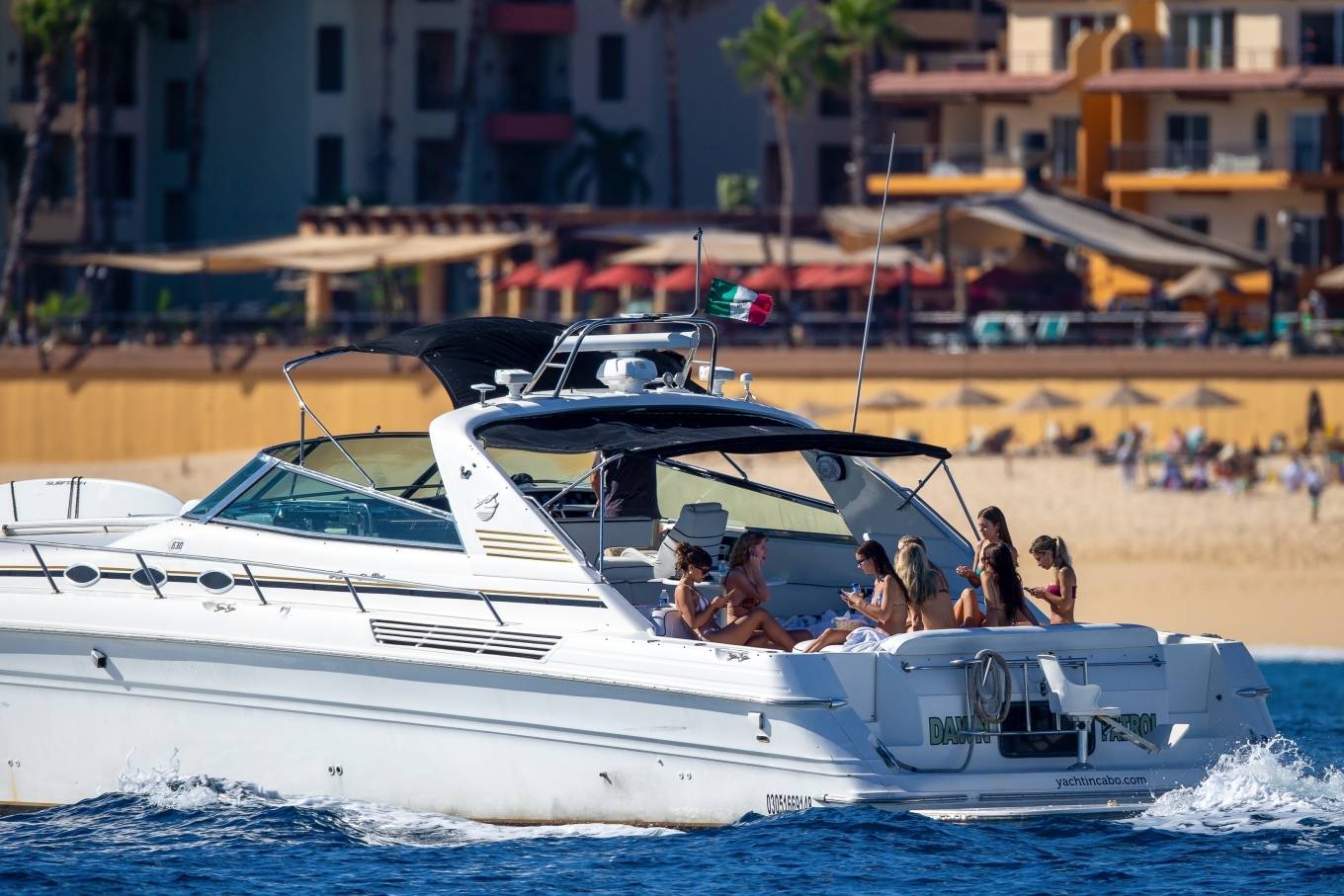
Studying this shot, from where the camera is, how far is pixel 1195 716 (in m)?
11.2

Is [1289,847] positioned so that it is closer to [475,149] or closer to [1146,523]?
[1146,523]

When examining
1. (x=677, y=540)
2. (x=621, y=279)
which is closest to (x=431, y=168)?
(x=621, y=279)

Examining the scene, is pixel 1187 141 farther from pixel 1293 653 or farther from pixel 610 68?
pixel 1293 653

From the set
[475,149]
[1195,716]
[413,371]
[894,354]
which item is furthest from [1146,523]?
[475,149]

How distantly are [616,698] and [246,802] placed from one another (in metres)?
2.26

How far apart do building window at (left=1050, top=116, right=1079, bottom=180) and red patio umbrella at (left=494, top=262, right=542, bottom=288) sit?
1184cm

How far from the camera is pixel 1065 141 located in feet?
173

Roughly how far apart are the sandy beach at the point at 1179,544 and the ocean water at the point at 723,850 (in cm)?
1319

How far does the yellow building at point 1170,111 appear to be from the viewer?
1923 inches

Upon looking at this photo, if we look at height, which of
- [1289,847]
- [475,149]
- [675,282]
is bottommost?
[1289,847]

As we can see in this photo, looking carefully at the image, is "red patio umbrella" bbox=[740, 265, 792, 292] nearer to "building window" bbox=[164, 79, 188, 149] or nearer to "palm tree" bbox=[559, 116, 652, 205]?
"palm tree" bbox=[559, 116, 652, 205]

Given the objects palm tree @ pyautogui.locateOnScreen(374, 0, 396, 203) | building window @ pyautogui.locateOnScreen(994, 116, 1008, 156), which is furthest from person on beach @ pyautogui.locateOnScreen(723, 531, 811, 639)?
palm tree @ pyautogui.locateOnScreen(374, 0, 396, 203)

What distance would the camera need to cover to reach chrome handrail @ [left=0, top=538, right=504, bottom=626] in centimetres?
1151

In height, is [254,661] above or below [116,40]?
below
